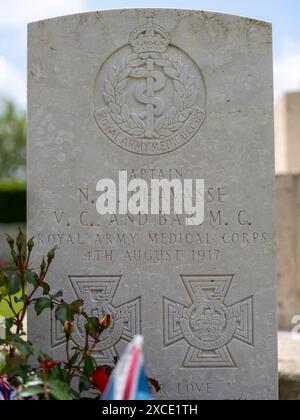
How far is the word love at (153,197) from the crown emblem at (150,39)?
73cm

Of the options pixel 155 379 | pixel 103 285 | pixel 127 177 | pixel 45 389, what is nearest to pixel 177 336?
pixel 155 379

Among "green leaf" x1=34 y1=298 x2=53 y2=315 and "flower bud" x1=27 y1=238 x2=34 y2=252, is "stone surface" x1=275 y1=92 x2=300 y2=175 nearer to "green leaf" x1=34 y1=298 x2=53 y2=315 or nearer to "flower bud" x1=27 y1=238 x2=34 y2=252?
"flower bud" x1=27 y1=238 x2=34 y2=252

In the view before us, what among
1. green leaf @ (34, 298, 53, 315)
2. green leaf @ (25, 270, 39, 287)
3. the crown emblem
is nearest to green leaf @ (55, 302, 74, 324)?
green leaf @ (34, 298, 53, 315)

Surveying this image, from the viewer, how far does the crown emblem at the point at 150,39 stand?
11.9 ft

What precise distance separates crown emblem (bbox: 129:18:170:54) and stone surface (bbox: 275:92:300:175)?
22.4 feet

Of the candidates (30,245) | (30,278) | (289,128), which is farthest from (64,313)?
(289,128)

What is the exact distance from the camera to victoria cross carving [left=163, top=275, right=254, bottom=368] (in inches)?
140

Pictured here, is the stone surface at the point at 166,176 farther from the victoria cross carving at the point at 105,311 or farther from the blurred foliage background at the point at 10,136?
the blurred foliage background at the point at 10,136

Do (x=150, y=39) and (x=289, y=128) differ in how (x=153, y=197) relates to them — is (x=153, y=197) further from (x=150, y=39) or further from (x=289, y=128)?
(x=289, y=128)

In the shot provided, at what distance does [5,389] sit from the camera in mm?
2721

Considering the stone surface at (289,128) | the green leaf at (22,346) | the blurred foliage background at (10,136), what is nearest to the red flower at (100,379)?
the green leaf at (22,346)

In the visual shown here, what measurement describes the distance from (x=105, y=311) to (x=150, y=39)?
5.22 ft

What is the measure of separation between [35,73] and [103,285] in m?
1.29

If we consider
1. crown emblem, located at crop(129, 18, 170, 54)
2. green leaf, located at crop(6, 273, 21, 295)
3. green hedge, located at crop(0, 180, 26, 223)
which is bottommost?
green leaf, located at crop(6, 273, 21, 295)
